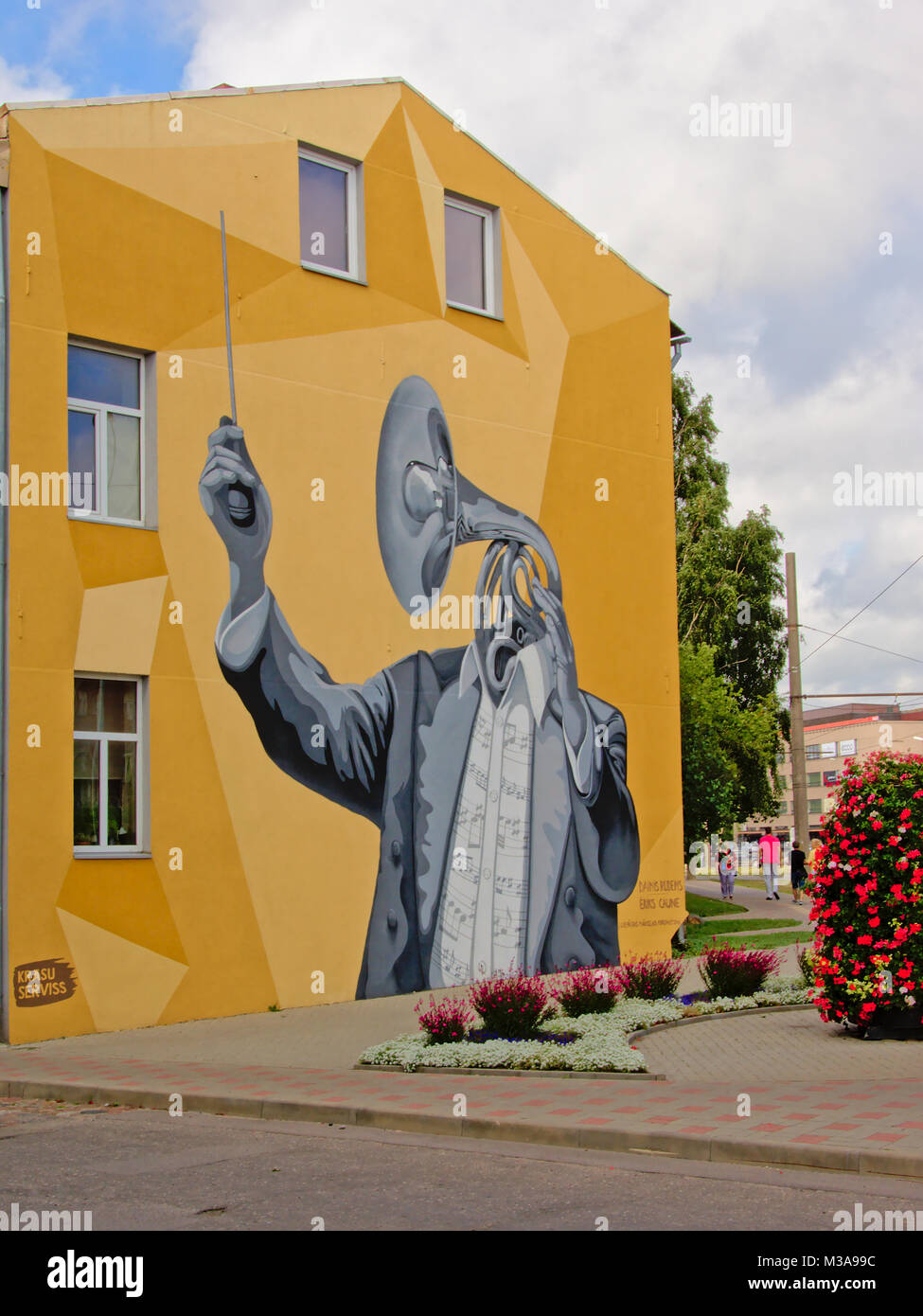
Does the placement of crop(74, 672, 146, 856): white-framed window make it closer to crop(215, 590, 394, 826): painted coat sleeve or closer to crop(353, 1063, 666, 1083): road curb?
crop(215, 590, 394, 826): painted coat sleeve

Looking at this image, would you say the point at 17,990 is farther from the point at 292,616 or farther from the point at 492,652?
the point at 492,652

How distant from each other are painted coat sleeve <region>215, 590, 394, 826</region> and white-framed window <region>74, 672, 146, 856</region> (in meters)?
1.22

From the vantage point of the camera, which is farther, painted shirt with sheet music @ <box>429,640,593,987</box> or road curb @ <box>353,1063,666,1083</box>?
painted shirt with sheet music @ <box>429,640,593,987</box>

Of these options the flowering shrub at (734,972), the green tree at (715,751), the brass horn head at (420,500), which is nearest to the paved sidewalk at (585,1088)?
the flowering shrub at (734,972)

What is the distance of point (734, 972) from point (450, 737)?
4789 mm

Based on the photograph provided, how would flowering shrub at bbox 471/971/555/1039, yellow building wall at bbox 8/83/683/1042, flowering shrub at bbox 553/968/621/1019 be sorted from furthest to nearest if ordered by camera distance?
yellow building wall at bbox 8/83/683/1042
flowering shrub at bbox 553/968/621/1019
flowering shrub at bbox 471/971/555/1039

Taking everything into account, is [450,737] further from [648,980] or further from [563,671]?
[648,980]

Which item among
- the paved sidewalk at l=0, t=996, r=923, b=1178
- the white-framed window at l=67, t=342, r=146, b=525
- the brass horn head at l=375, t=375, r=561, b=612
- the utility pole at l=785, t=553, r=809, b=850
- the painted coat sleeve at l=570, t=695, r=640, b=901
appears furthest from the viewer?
the utility pole at l=785, t=553, r=809, b=850

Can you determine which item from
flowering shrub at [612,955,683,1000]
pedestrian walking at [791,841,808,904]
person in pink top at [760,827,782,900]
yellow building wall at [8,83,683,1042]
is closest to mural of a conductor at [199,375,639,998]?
yellow building wall at [8,83,683,1042]

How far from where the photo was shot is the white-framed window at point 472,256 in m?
19.2

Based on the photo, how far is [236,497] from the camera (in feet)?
53.0

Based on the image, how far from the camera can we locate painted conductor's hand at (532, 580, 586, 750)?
770 inches

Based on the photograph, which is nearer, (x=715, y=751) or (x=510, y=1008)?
(x=510, y=1008)

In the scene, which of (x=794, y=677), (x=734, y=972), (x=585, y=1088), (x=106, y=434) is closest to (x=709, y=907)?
(x=794, y=677)
